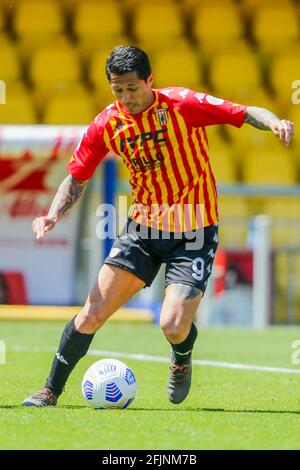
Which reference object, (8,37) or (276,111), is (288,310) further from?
(8,37)

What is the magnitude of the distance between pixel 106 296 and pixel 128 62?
1.33m

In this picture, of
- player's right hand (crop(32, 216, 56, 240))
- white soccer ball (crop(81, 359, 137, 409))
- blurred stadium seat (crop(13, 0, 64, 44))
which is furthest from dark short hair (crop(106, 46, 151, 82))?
blurred stadium seat (crop(13, 0, 64, 44))

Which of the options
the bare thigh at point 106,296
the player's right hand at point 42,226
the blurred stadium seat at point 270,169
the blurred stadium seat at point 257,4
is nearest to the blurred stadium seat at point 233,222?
the blurred stadium seat at point 270,169

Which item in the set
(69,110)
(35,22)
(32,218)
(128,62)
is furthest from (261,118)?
(35,22)

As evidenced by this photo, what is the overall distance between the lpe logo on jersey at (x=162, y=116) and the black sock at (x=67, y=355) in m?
1.28

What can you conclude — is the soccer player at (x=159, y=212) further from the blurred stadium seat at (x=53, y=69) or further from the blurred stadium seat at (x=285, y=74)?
the blurred stadium seat at (x=53, y=69)

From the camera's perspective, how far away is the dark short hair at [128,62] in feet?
20.0

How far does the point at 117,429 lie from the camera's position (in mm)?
5398

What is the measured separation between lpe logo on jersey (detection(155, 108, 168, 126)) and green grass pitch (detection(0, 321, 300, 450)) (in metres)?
1.63

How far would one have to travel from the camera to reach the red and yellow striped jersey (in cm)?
639

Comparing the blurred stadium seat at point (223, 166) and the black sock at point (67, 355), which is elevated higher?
the blurred stadium seat at point (223, 166)

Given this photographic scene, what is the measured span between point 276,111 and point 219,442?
43.6ft

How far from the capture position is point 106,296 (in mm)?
6359

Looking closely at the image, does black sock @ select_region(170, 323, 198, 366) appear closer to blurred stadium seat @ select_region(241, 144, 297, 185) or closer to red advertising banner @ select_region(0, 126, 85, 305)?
red advertising banner @ select_region(0, 126, 85, 305)
